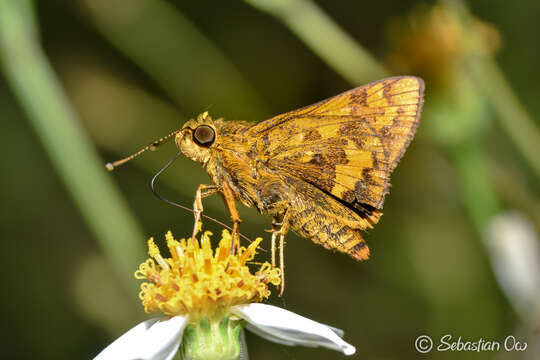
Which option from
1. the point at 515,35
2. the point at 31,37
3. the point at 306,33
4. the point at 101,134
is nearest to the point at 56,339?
the point at 101,134

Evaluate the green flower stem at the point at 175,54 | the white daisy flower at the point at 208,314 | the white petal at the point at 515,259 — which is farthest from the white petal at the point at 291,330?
the green flower stem at the point at 175,54

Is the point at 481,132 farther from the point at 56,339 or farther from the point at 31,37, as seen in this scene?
the point at 56,339

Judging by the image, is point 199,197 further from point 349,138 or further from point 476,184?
point 476,184

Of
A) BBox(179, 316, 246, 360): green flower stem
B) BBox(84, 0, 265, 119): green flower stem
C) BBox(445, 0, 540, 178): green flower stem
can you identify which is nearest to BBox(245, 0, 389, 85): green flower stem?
BBox(445, 0, 540, 178): green flower stem

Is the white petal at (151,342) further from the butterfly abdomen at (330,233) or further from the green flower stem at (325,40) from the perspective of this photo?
the green flower stem at (325,40)

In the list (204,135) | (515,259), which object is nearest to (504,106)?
(515,259)

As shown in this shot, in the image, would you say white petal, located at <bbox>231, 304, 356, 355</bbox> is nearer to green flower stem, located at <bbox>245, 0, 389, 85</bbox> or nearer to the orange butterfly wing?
the orange butterfly wing
